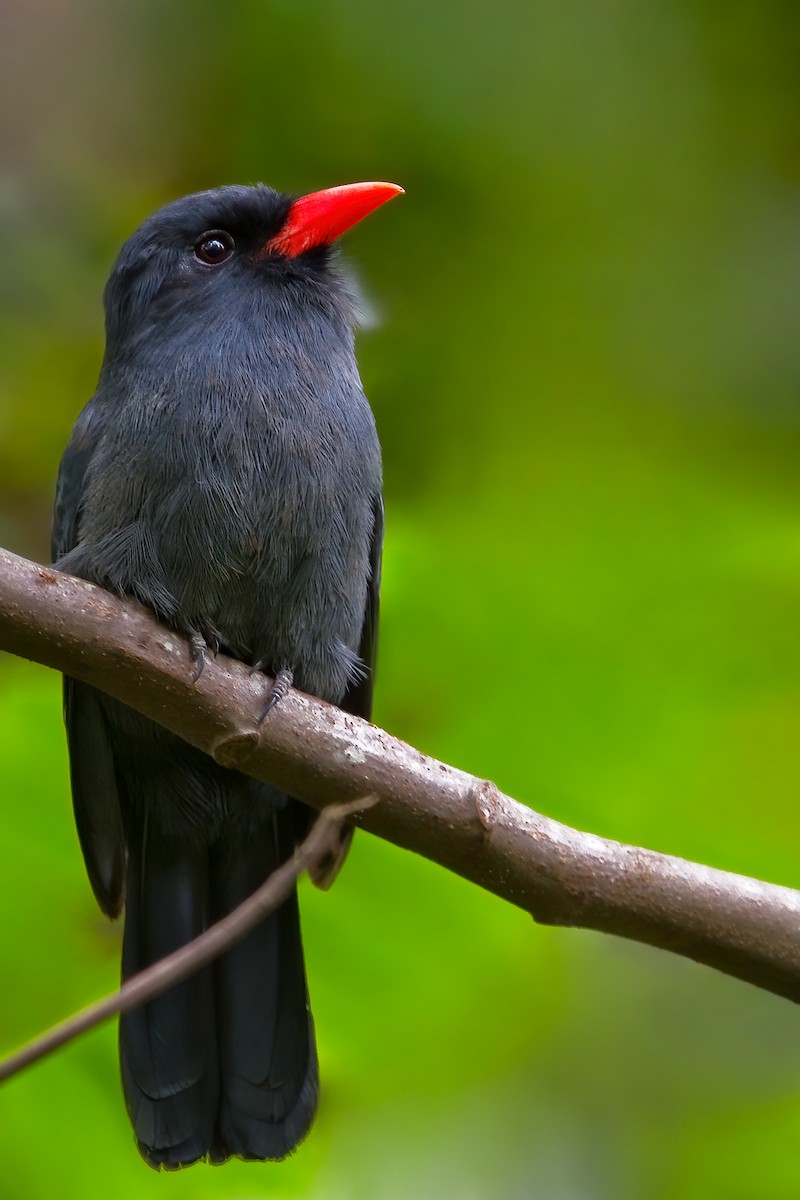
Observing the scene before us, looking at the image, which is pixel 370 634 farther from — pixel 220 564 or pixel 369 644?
pixel 220 564

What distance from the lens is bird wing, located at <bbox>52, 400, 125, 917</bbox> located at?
2.40 metres

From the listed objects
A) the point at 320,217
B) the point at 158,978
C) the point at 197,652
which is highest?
the point at 320,217

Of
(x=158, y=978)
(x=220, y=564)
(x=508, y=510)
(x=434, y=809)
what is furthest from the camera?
(x=508, y=510)

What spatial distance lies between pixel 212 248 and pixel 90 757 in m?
1.01

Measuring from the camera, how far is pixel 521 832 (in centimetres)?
184

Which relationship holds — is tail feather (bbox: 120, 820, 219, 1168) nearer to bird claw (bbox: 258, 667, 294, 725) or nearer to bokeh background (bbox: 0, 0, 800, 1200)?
bokeh background (bbox: 0, 0, 800, 1200)

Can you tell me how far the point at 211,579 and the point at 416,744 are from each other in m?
0.69

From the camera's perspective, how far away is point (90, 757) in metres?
2.46

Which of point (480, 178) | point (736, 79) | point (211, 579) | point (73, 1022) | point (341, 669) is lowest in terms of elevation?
point (341, 669)

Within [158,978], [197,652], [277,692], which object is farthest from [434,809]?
[158,978]

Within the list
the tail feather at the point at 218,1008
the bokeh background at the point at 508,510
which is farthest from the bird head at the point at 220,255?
the tail feather at the point at 218,1008

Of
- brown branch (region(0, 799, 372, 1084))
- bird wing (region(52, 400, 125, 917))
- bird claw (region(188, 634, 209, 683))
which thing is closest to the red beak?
bird wing (region(52, 400, 125, 917))

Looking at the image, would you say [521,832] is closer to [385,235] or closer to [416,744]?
[416,744]

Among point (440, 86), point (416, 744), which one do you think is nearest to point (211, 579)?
point (416, 744)
